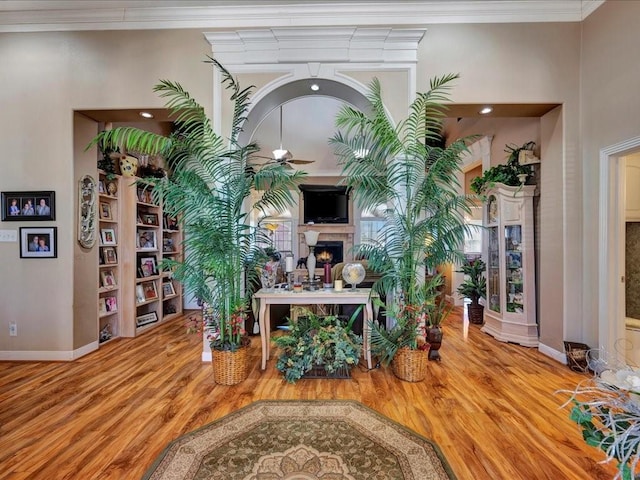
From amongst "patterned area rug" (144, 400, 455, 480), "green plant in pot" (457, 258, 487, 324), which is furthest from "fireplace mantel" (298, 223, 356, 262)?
"patterned area rug" (144, 400, 455, 480)

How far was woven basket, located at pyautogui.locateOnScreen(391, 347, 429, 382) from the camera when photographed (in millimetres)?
2660

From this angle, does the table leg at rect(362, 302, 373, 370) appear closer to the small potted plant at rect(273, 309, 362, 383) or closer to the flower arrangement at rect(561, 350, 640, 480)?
the small potted plant at rect(273, 309, 362, 383)

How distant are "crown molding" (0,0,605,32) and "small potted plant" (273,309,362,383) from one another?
3.02m

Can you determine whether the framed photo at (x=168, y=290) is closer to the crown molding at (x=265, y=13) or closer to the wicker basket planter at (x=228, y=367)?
the wicker basket planter at (x=228, y=367)

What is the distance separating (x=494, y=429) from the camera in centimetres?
201

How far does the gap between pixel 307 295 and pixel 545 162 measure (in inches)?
118

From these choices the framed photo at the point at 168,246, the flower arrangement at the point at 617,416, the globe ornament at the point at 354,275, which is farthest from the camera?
the framed photo at the point at 168,246

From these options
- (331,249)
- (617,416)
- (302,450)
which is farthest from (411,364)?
(331,249)

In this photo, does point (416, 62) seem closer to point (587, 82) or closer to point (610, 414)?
point (587, 82)

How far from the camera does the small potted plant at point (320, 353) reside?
8.91 feet

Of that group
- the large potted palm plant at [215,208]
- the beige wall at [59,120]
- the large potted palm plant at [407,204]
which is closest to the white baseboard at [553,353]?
the large potted palm plant at [407,204]

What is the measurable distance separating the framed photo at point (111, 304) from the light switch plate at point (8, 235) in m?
1.15

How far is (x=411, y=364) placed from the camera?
8.73 feet

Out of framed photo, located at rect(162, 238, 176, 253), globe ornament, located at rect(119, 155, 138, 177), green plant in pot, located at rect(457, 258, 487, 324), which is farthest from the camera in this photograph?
framed photo, located at rect(162, 238, 176, 253)
